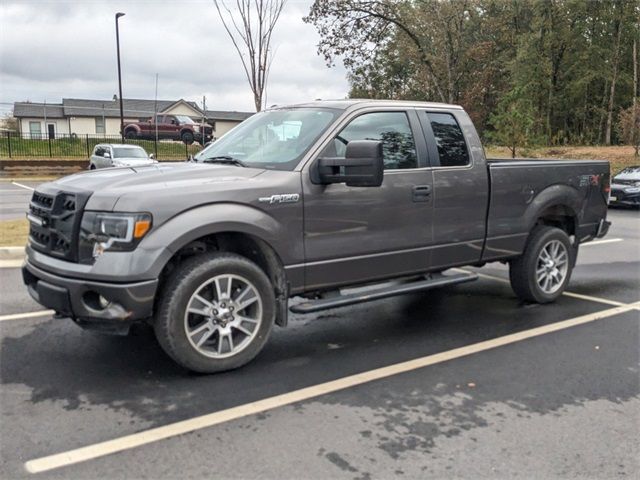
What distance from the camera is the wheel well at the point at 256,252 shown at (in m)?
4.17

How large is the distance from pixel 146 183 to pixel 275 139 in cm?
124

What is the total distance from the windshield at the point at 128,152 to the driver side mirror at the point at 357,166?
2175 centimetres

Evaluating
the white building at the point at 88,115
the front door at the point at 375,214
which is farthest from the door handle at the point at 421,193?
the white building at the point at 88,115

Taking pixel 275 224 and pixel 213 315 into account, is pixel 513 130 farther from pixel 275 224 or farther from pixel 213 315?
pixel 213 315

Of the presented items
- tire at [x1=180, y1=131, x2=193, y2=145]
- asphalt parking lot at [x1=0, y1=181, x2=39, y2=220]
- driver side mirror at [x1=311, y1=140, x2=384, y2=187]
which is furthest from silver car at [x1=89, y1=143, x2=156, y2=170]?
driver side mirror at [x1=311, y1=140, x2=384, y2=187]

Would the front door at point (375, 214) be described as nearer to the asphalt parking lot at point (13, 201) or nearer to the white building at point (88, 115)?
the asphalt parking lot at point (13, 201)

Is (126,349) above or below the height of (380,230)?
below

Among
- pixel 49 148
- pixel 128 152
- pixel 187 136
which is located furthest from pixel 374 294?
pixel 187 136

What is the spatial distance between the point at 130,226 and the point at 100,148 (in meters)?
24.0

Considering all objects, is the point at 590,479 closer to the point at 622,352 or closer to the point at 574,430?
the point at 574,430

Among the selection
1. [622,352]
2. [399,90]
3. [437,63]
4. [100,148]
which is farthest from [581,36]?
[622,352]

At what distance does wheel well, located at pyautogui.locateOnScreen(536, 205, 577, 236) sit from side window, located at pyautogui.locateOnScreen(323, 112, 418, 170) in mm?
1874

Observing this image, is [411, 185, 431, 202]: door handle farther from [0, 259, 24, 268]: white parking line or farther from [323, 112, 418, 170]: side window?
[0, 259, 24, 268]: white parking line

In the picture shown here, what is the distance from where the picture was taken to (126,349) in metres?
4.54
